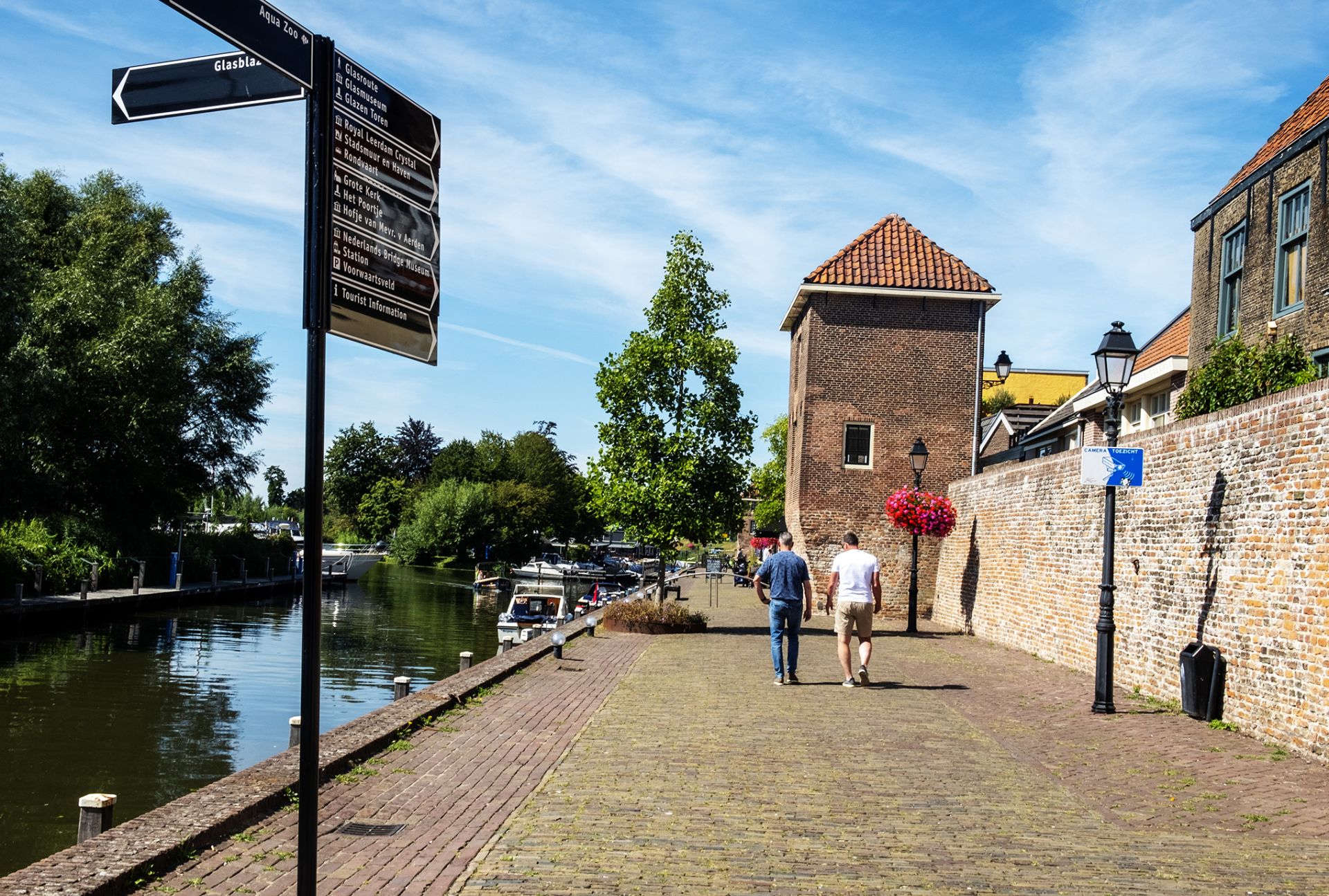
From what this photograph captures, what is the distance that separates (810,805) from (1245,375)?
10299 millimetres

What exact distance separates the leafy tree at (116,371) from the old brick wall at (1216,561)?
24.1 metres

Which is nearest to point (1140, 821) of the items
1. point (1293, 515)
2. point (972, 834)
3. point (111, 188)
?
point (972, 834)

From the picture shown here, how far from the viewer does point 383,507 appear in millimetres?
96438

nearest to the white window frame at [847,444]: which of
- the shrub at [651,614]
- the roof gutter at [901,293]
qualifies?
the roof gutter at [901,293]

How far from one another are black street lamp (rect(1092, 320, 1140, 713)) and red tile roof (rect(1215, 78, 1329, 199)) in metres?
7.25

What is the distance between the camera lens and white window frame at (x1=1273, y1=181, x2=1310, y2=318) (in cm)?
1745

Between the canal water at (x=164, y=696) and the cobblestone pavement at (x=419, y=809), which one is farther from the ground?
the cobblestone pavement at (x=419, y=809)

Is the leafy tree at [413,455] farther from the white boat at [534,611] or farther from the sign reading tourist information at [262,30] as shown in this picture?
the sign reading tourist information at [262,30]

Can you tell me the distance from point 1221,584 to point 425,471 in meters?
95.8

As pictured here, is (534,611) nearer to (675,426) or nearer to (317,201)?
(675,426)

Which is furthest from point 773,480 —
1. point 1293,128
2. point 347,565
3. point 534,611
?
point 1293,128

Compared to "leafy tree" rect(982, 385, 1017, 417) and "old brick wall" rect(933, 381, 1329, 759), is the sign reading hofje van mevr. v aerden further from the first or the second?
"leafy tree" rect(982, 385, 1017, 417)

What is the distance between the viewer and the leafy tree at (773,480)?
3332 inches

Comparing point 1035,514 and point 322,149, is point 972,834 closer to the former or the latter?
point 322,149
